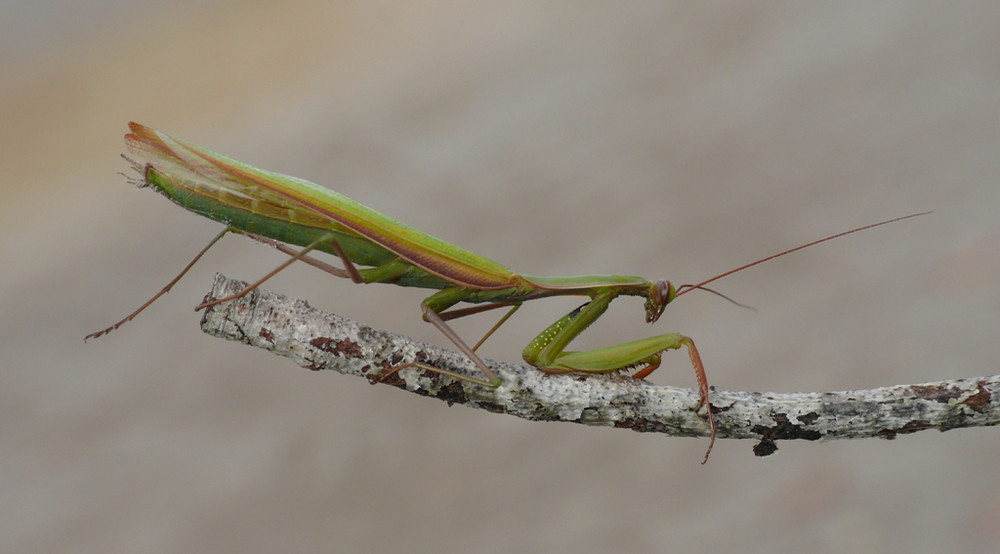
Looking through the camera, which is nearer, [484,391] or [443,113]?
[484,391]

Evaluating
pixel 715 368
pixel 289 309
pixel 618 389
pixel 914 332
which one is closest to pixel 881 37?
pixel 914 332

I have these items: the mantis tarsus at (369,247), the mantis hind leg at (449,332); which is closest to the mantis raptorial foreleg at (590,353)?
the mantis tarsus at (369,247)

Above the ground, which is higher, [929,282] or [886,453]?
[929,282]

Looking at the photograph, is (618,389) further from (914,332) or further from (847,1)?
(847,1)

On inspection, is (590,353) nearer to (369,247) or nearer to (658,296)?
(658,296)

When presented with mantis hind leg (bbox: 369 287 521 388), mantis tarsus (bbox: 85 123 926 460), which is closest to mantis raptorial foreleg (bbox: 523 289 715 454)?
mantis tarsus (bbox: 85 123 926 460)

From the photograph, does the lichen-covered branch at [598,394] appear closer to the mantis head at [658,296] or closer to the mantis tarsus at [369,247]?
the mantis tarsus at [369,247]

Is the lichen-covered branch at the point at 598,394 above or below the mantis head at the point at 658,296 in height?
below
